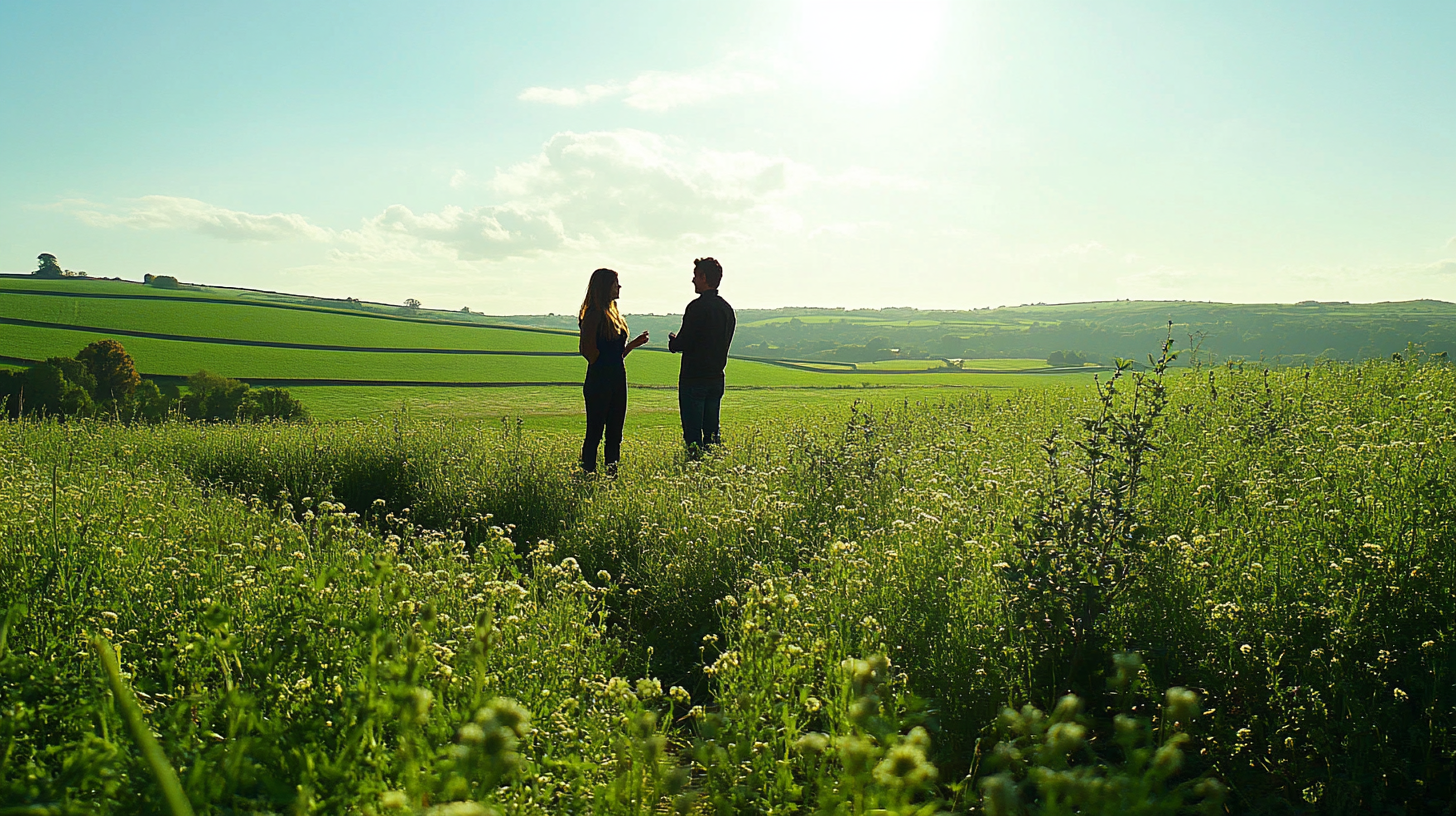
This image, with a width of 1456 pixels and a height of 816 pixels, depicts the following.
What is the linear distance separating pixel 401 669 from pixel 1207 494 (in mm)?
5934

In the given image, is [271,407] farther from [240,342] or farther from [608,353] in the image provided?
[240,342]

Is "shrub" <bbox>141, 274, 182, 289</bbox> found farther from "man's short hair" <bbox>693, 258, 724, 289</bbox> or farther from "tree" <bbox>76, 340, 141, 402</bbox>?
"man's short hair" <bbox>693, 258, 724, 289</bbox>

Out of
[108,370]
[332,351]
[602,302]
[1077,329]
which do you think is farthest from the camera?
[1077,329]

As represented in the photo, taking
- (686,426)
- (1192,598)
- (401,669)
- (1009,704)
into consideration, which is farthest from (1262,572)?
(686,426)

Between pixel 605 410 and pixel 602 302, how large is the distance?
130cm

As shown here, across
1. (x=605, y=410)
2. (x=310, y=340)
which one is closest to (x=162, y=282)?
(x=310, y=340)

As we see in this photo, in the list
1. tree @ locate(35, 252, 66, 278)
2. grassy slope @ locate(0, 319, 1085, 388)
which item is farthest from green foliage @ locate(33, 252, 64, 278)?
grassy slope @ locate(0, 319, 1085, 388)

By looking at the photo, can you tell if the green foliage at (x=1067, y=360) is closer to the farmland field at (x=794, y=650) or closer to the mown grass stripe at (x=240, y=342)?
the mown grass stripe at (x=240, y=342)

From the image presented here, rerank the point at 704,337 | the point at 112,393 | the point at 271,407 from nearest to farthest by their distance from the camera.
A: 1. the point at 704,337
2. the point at 271,407
3. the point at 112,393

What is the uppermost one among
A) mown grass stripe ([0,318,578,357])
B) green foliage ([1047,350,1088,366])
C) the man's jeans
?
green foliage ([1047,350,1088,366])

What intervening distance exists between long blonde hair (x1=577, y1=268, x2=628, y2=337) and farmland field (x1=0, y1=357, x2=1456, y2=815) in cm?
291

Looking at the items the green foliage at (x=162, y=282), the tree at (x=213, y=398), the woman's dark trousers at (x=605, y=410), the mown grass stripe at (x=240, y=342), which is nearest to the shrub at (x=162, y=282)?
the green foliage at (x=162, y=282)

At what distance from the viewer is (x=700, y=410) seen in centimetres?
1006

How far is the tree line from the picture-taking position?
18109 millimetres
